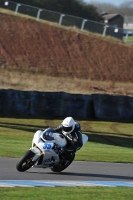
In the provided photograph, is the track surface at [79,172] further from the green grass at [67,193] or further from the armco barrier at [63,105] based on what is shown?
the armco barrier at [63,105]

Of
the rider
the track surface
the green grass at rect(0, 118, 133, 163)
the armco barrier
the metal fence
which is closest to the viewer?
the track surface

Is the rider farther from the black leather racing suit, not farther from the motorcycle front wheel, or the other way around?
the motorcycle front wheel

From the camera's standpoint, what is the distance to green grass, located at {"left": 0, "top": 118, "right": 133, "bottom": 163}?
16078mm

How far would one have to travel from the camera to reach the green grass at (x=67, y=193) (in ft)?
30.4

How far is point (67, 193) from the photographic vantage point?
389 inches

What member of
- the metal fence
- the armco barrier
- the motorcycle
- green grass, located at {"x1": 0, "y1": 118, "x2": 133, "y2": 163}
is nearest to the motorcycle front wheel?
the motorcycle

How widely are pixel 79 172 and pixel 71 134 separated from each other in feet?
4.09

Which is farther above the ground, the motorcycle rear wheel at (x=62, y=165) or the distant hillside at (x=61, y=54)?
the motorcycle rear wheel at (x=62, y=165)

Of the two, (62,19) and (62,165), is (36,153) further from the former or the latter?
(62,19)

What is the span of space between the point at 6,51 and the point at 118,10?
9781cm

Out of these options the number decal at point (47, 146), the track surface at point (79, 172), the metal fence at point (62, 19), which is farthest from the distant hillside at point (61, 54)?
the number decal at point (47, 146)

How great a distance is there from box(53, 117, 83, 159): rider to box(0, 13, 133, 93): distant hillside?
28.1 m

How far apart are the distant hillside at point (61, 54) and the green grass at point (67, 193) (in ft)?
97.6

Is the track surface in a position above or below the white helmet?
below
